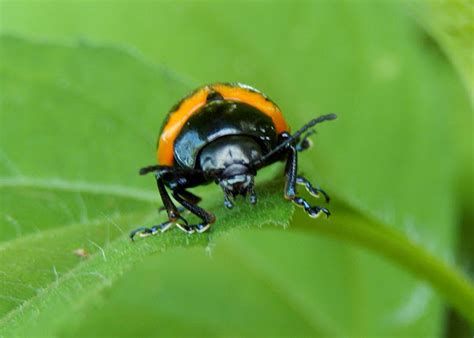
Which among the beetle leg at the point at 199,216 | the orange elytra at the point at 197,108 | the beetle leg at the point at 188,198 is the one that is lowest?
the beetle leg at the point at 199,216

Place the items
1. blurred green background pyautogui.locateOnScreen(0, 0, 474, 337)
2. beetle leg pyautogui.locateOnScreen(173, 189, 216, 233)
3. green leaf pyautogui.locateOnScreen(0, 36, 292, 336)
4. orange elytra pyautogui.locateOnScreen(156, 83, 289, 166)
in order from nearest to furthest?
green leaf pyautogui.locateOnScreen(0, 36, 292, 336) < beetle leg pyautogui.locateOnScreen(173, 189, 216, 233) < orange elytra pyautogui.locateOnScreen(156, 83, 289, 166) < blurred green background pyautogui.locateOnScreen(0, 0, 474, 337)

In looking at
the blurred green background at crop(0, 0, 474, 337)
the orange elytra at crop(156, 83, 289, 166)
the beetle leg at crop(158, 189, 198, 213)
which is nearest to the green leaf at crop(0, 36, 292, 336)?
the blurred green background at crop(0, 0, 474, 337)

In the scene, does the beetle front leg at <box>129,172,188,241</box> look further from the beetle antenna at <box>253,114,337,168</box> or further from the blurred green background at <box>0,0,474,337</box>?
the beetle antenna at <box>253,114,337,168</box>

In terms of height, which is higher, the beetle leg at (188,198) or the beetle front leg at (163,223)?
the beetle leg at (188,198)

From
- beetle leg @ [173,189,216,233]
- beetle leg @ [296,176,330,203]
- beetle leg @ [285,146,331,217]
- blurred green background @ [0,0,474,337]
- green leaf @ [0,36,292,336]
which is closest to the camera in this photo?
green leaf @ [0,36,292,336]

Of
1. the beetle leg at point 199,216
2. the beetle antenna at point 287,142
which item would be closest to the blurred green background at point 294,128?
the beetle leg at point 199,216

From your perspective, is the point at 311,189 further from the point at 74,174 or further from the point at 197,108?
the point at 74,174

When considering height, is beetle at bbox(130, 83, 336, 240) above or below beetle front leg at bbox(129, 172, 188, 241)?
above

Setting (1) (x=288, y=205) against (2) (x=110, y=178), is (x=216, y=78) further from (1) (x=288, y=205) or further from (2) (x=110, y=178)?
(1) (x=288, y=205)

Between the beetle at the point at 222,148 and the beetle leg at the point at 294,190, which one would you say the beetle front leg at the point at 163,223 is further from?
the beetle leg at the point at 294,190
